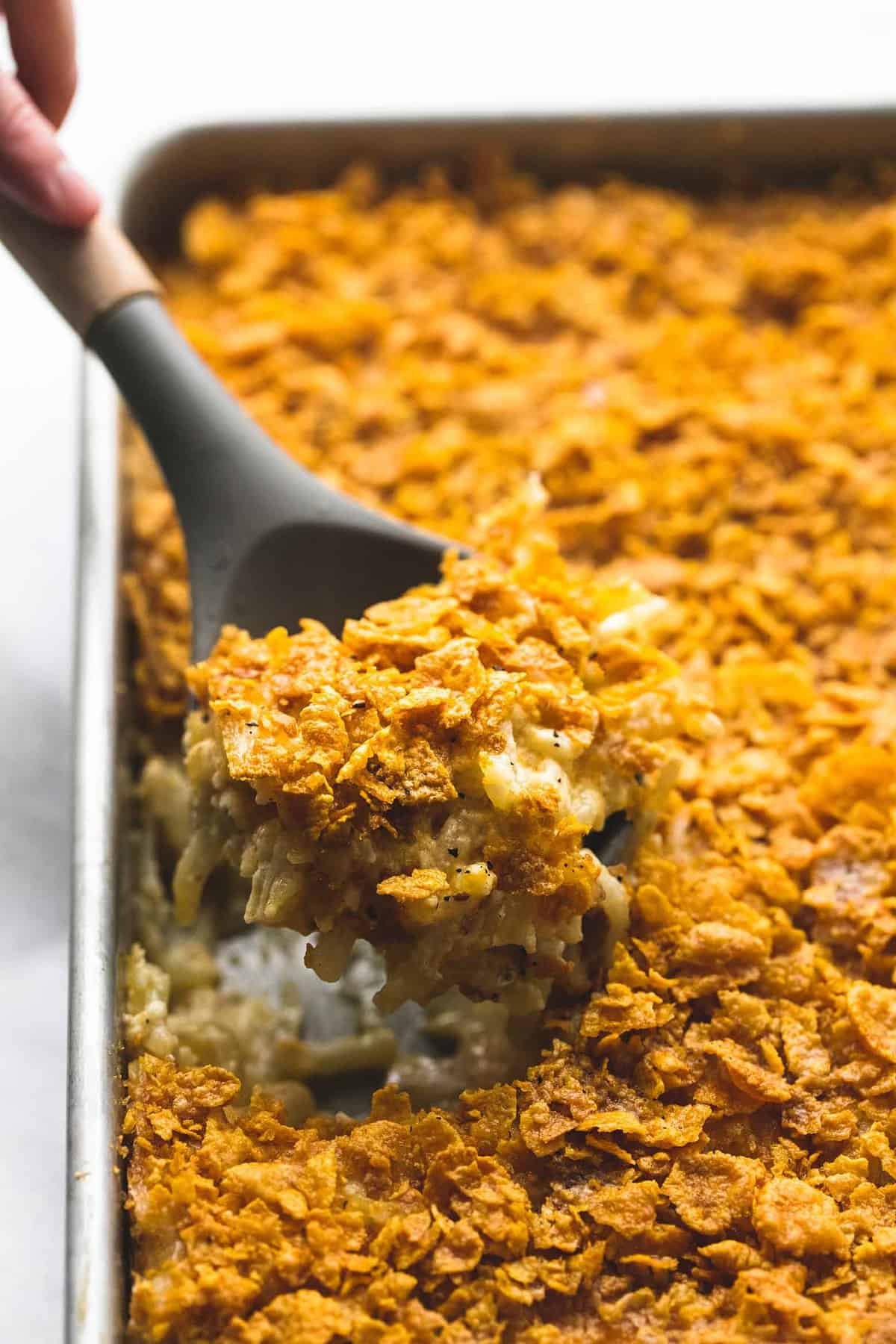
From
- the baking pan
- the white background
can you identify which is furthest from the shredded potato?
the white background

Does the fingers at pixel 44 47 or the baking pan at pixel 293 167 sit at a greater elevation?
the fingers at pixel 44 47

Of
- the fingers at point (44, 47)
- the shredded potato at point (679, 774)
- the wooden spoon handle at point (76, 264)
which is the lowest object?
the shredded potato at point (679, 774)

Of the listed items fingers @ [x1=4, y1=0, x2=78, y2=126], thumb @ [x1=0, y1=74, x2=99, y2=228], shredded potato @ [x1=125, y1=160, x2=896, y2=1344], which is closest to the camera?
shredded potato @ [x1=125, y1=160, x2=896, y2=1344]

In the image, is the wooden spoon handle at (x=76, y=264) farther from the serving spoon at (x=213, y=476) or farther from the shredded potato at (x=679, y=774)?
the shredded potato at (x=679, y=774)

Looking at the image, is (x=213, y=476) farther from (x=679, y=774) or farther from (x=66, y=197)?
(x=679, y=774)

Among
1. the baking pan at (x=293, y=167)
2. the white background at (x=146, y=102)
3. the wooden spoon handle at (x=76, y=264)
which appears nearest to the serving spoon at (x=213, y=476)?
the wooden spoon handle at (x=76, y=264)

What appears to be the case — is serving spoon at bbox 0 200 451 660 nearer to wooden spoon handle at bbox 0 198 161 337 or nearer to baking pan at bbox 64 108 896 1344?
wooden spoon handle at bbox 0 198 161 337

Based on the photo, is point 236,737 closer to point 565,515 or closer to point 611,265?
point 565,515
